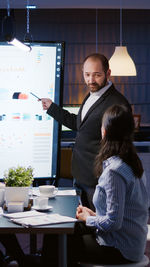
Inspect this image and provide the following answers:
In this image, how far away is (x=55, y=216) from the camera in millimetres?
2098

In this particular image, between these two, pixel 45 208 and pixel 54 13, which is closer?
pixel 45 208

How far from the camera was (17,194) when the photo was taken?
2236 mm

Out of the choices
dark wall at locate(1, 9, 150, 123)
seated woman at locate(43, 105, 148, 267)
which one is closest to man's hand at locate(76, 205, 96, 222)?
seated woman at locate(43, 105, 148, 267)

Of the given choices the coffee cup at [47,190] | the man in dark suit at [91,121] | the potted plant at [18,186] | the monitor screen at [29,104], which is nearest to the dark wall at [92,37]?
the monitor screen at [29,104]

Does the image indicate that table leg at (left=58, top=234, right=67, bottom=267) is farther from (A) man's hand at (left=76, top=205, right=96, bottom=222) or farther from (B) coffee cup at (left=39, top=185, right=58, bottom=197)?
(B) coffee cup at (left=39, top=185, right=58, bottom=197)

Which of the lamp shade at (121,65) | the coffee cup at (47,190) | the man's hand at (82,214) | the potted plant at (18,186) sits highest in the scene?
the lamp shade at (121,65)

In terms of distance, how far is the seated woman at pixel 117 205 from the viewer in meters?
1.97

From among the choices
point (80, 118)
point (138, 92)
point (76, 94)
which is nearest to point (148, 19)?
point (138, 92)

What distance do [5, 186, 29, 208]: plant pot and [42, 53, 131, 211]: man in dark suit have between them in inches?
34.0

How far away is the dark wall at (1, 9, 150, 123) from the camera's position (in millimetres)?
9320

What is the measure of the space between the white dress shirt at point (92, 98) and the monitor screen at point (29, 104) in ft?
0.67

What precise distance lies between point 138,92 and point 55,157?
21.1 feet

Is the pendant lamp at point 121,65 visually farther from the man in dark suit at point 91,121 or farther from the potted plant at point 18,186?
the potted plant at point 18,186

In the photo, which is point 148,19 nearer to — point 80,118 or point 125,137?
point 80,118
